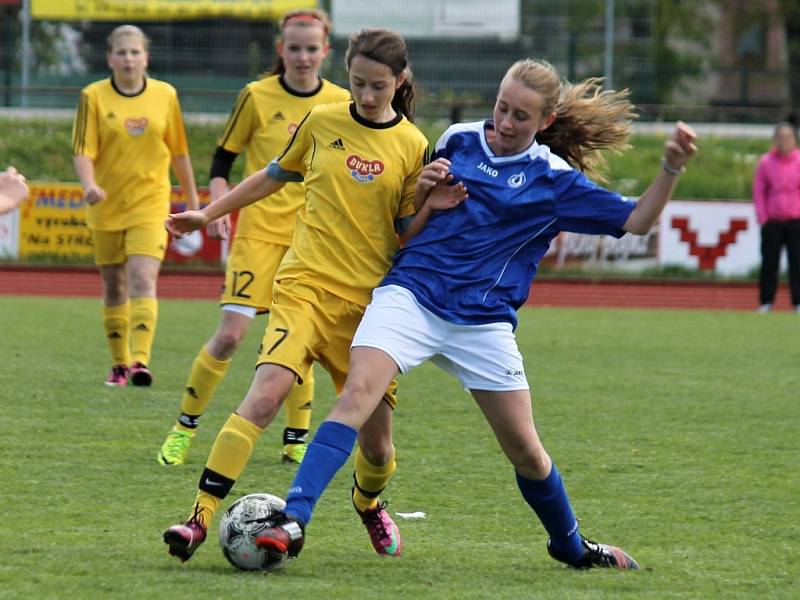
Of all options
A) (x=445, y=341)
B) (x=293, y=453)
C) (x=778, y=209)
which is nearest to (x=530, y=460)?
(x=445, y=341)

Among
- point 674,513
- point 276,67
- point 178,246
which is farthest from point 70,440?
point 178,246

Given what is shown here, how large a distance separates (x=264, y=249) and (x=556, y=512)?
2449 millimetres

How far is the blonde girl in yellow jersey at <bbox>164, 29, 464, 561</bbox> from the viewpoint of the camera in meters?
4.69

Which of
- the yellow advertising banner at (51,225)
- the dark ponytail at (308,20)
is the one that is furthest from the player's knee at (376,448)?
the yellow advertising banner at (51,225)

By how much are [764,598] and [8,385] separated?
5.70m

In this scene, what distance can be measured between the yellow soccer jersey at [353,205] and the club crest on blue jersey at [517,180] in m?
0.40

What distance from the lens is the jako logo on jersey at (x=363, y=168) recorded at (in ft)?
15.7

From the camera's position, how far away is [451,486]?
19.7 feet

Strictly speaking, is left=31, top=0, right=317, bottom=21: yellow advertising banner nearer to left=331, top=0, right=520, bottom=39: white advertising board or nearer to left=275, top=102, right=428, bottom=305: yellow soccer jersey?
left=331, top=0, right=520, bottom=39: white advertising board

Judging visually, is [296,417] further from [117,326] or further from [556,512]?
[117,326]

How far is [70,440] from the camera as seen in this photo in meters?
6.84

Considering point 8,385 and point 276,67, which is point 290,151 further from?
point 8,385

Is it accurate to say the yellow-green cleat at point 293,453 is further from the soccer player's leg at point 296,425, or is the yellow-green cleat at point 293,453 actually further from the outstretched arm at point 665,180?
the outstretched arm at point 665,180

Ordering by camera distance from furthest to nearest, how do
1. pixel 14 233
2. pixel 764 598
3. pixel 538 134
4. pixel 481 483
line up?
pixel 14 233 < pixel 481 483 < pixel 538 134 < pixel 764 598
